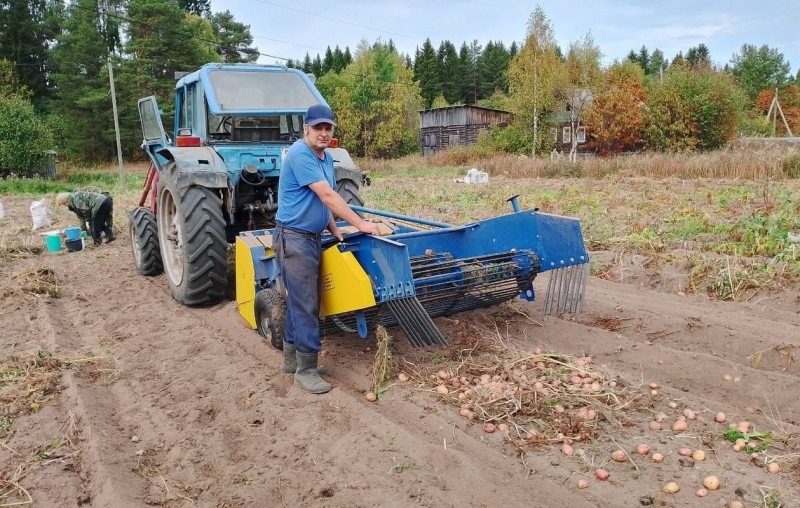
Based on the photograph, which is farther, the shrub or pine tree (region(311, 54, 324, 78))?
pine tree (region(311, 54, 324, 78))

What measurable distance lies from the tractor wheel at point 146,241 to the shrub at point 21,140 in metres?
23.7

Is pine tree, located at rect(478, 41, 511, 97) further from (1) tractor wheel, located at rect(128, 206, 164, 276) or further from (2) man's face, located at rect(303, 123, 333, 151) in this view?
(2) man's face, located at rect(303, 123, 333, 151)

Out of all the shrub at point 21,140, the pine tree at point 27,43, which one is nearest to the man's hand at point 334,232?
the shrub at point 21,140

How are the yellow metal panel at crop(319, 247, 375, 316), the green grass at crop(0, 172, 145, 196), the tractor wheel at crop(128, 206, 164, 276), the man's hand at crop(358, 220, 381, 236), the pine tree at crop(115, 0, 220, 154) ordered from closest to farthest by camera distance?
the yellow metal panel at crop(319, 247, 375, 316) → the man's hand at crop(358, 220, 381, 236) → the tractor wheel at crop(128, 206, 164, 276) → the green grass at crop(0, 172, 145, 196) → the pine tree at crop(115, 0, 220, 154)

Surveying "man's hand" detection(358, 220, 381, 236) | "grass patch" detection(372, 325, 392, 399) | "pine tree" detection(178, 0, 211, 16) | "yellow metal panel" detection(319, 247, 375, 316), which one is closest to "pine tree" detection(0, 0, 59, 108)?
"pine tree" detection(178, 0, 211, 16)

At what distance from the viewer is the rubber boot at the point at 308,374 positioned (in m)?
3.73

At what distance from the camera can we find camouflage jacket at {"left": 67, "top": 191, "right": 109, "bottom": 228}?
913cm

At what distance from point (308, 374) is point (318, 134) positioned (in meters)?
1.47

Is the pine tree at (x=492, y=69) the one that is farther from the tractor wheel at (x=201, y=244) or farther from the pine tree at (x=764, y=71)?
the tractor wheel at (x=201, y=244)

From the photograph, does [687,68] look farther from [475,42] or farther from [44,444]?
[475,42]

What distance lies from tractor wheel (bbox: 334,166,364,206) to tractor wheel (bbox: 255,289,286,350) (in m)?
1.78

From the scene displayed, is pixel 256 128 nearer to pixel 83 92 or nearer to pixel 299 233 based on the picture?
pixel 299 233

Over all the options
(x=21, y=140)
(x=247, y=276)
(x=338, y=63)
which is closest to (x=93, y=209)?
(x=247, y=276)

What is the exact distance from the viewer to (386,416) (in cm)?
338
